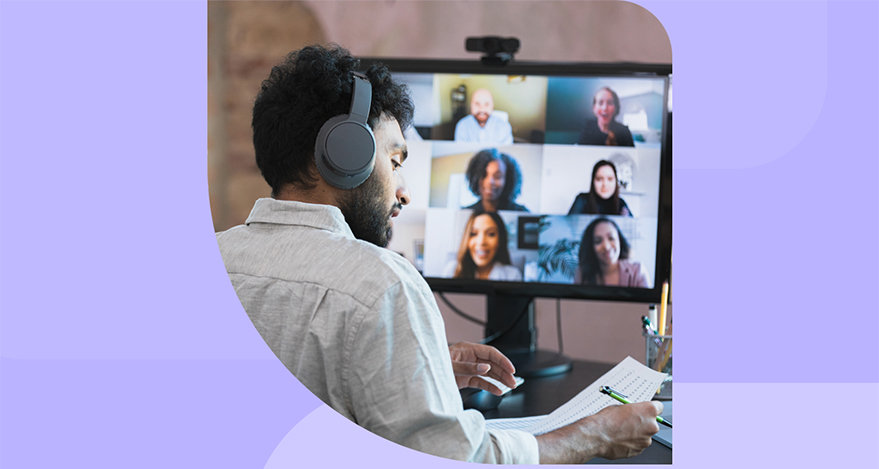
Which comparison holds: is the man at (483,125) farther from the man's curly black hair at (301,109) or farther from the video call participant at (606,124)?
the man's curly black hair at (301,109)

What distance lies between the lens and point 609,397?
88cm

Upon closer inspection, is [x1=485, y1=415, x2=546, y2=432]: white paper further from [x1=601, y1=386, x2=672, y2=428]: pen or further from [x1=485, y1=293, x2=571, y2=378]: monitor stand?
[x1=485, y1=293, x2=571, y2=378]: monitor stand

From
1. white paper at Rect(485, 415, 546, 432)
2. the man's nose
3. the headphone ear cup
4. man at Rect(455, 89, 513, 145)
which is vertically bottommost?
white paper at Rect(485, 415, 546, 432)

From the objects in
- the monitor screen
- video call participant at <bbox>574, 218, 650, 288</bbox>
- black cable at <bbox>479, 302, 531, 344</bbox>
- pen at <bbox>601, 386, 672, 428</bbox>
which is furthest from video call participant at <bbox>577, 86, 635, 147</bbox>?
pen at <bbox>601, 386, 672, 428</bbox>

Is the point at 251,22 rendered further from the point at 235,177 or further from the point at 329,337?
the point at 329,337

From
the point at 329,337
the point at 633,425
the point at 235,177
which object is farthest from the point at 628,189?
the point at 235,177

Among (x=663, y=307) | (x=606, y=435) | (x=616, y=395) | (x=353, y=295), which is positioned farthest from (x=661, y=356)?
(x=353, y=295)

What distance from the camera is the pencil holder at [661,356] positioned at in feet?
3.31

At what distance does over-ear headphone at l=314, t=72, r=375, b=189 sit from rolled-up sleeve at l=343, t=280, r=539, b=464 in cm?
17

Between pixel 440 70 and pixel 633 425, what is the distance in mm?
721

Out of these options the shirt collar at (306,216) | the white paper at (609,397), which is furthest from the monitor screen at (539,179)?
the shirt collar at (306,216)

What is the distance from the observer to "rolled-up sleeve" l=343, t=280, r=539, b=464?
0.60 metres

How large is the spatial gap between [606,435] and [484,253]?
53 centimetres

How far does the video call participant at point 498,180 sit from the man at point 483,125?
0.02 meters
